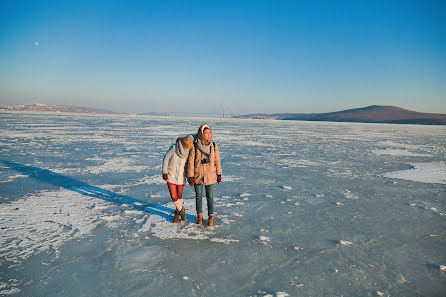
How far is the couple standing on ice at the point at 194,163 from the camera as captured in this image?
3.89 metres

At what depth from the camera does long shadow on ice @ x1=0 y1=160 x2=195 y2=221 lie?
4842mm

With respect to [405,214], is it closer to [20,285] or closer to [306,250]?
[306,250]

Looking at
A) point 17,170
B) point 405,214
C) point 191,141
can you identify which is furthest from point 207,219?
point 17,170

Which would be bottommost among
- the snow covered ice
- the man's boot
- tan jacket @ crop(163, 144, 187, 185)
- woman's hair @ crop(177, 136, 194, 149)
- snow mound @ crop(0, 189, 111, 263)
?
the snow covered ice

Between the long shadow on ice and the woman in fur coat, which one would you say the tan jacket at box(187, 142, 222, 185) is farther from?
the long shadow on ice

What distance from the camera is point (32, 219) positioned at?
4.17 m

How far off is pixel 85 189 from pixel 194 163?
333cm

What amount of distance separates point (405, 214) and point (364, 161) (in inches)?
251

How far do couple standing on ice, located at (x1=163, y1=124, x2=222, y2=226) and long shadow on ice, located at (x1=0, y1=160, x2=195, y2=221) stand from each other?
710 millimetres

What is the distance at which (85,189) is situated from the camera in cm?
597

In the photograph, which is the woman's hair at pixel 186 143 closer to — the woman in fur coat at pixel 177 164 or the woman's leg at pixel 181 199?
the woman in fur coat at pixel 177 164

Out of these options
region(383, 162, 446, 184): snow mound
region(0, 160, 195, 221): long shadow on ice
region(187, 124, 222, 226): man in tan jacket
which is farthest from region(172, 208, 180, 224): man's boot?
region(383, 162, 446, 184): snow mound

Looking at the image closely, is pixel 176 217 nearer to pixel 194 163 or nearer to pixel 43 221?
pixel 194 163

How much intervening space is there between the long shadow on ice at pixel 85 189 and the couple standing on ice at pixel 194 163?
710mm
